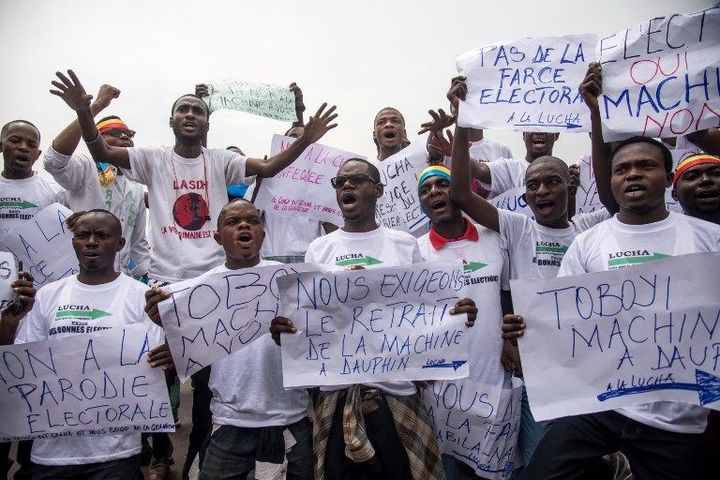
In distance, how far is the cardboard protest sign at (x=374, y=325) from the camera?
2.97m

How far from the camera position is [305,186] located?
5.31 meters

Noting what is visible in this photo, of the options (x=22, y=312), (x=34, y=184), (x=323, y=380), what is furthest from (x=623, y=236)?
(x=34, y=184)

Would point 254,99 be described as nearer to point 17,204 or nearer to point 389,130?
point 389,130

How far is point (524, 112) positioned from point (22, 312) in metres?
3.40

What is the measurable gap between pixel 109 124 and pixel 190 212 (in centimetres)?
191

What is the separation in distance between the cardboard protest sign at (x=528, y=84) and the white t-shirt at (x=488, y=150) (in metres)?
1.85

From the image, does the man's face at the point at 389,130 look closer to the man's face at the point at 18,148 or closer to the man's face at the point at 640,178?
the man's face at the point at 640,178

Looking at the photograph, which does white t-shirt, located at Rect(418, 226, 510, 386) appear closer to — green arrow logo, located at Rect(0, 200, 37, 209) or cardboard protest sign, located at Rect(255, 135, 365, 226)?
cardboard protest sign, located at Rect(255, 135, 365, 226)

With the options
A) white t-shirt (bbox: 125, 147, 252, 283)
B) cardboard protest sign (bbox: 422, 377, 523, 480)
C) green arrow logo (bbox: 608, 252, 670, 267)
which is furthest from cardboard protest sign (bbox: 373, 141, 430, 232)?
green arrow logo (bbox: 608, 252, 670, 267)

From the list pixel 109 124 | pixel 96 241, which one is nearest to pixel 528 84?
pixel 96 241

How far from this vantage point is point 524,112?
12.3ft

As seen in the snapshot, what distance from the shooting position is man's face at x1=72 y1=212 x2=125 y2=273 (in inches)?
130

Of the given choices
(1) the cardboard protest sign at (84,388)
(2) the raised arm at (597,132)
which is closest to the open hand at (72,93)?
(1) the cardboard protest sign at (84,388)

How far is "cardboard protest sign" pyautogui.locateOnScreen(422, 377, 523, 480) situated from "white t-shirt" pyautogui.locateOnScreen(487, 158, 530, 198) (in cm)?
202
